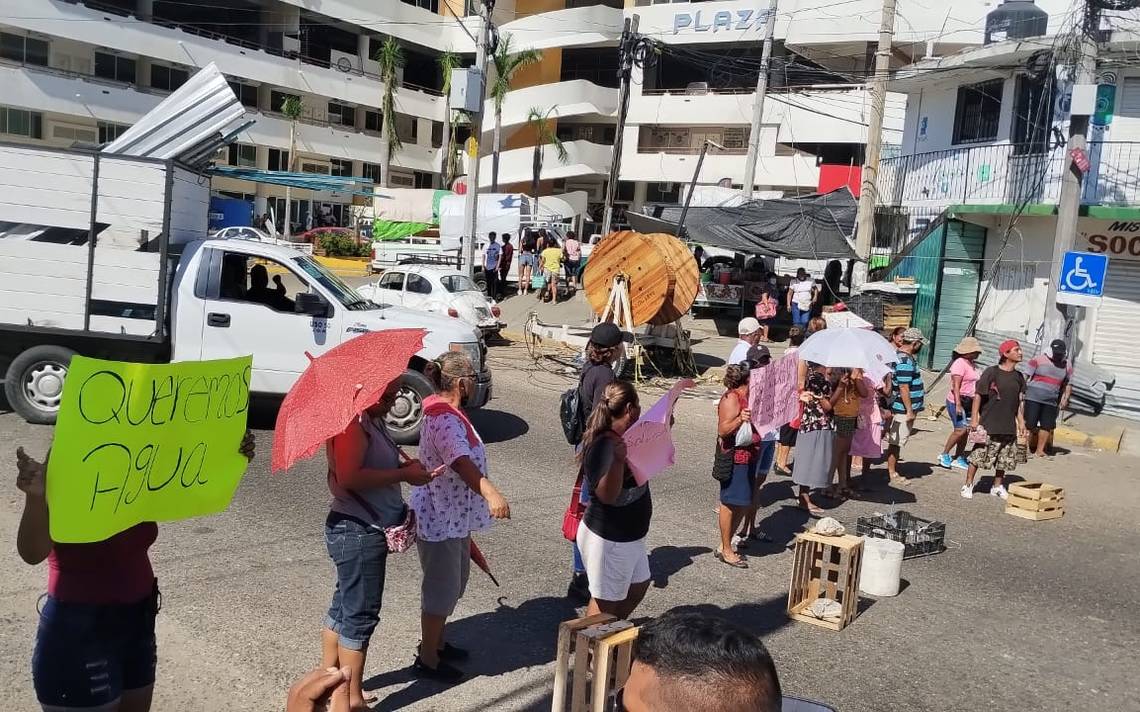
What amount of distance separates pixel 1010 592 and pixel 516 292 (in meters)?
20.5

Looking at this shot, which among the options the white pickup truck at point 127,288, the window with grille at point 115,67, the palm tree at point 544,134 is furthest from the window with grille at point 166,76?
the white pickup truck at point 127,288

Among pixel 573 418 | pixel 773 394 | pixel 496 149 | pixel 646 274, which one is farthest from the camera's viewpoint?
pixel 496 149

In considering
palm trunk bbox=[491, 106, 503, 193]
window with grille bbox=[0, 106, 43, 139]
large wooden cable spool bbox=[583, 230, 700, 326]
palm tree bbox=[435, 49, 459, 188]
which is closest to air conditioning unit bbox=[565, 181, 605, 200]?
palm trunk bbox=[491, 106, 503, 193]

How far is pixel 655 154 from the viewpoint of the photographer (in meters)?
43.3

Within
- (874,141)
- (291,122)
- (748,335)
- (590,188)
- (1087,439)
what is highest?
(291,122)

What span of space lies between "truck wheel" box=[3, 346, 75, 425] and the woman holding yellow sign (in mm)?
6971

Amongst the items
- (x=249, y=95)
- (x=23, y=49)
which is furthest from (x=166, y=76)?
(x=23, y=49)

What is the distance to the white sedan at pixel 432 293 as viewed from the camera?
1802cm

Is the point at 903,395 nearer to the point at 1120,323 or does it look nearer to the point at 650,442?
the point at 650,442

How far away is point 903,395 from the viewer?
33.8ft

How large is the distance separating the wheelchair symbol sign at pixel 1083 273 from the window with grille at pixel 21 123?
37.1 meters

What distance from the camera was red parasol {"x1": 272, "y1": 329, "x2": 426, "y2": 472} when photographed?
3.89 m

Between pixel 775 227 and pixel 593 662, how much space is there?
1788cm

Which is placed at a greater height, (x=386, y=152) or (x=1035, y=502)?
(x=386, y=152)
